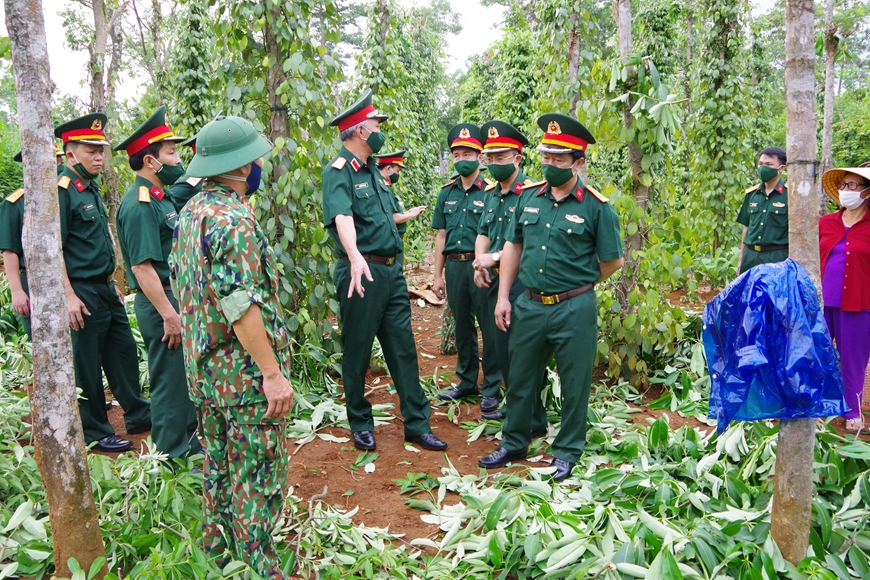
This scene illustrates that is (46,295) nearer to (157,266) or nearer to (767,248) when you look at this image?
(157,266)

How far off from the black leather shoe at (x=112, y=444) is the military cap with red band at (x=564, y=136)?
314 centimetres

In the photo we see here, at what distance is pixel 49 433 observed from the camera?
2.33 meters

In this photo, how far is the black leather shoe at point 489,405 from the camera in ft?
16.1

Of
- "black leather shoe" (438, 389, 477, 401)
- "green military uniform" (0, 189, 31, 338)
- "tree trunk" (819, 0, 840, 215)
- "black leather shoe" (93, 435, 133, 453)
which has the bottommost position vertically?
"black leather shoe" (438, 389, 477, 401)

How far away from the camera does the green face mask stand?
537cm

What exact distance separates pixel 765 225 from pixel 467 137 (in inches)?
110

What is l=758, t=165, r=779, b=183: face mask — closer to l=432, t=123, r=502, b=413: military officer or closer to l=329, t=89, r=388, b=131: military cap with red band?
l=432, t=123, r=502, b=413: military officer

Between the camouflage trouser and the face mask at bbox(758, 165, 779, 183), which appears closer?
the camouflage trouser

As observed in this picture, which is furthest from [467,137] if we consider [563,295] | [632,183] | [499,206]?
[563,295]

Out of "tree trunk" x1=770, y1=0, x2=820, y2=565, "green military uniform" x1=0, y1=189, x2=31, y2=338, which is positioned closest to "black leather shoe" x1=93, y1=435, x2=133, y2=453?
"green military uniform" x1=0, y1=189, x2=31, y2=338

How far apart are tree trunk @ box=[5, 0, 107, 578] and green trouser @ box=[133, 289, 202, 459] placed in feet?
3.80

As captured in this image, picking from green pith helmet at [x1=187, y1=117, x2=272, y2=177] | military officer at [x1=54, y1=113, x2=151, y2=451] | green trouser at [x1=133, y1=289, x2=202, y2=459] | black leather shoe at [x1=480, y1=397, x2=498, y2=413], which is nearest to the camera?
green pith helmet at [x1=187, y1=117, x2=272, y2=177]

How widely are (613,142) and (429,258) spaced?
906cm

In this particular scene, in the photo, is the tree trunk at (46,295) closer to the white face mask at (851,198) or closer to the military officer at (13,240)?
the military officer at (13,240)
